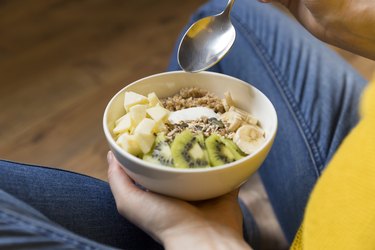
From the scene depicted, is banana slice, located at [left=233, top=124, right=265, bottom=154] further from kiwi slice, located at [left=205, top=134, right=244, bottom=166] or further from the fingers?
the fingers

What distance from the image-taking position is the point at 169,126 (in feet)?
2.07

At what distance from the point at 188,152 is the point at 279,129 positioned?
0.38 meters

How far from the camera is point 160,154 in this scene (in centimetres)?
58

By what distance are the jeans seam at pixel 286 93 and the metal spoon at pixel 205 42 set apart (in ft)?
0.79

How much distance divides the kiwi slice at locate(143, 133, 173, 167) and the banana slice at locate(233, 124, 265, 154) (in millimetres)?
89

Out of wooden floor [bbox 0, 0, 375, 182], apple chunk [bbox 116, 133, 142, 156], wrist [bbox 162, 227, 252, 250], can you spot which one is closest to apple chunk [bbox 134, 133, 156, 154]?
apple chunk [bbox 116, 133, 142, 156]

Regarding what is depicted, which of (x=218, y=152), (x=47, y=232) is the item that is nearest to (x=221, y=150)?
(x=218, y=152)

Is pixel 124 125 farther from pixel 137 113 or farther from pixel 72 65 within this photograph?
pixel 72 65

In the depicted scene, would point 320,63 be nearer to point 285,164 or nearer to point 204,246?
point 285,164

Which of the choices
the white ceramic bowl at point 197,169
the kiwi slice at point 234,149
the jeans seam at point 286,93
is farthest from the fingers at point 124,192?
the jeans seam at point 286,93

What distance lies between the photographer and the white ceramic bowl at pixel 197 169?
549 mm

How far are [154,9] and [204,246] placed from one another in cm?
164

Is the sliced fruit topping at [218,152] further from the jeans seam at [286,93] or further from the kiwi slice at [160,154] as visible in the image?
the jeans seam at [286,93]

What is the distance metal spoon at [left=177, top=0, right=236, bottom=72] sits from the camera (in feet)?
2.33
